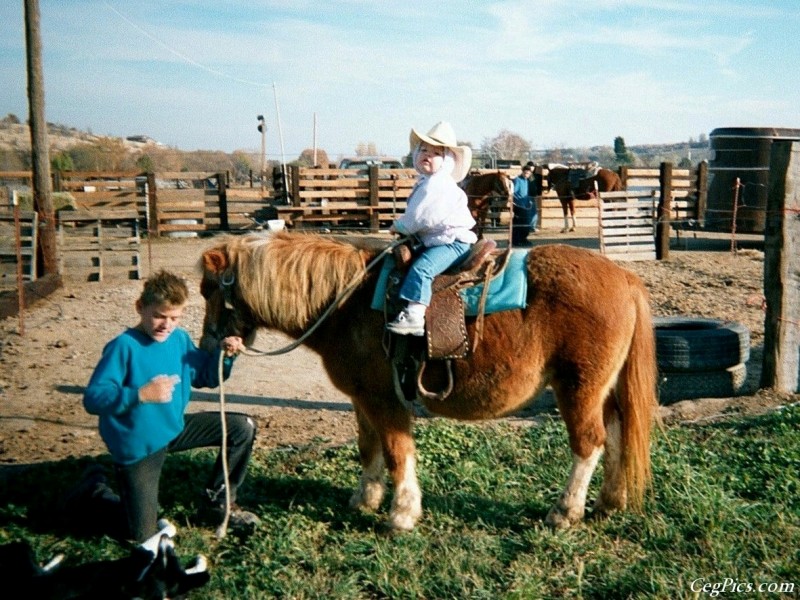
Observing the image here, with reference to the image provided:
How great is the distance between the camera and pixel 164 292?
147 inches

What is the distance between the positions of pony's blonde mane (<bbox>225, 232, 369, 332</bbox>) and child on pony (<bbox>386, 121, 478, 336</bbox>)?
15.9 inches

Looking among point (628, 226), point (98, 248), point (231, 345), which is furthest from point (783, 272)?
point (98, 248)

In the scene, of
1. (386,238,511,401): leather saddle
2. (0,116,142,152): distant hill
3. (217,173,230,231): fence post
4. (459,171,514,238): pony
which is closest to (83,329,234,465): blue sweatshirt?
(386,238,511,401): leather saddle

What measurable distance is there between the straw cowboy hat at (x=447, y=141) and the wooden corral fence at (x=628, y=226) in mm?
11712

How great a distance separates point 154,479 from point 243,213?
19.4 metres

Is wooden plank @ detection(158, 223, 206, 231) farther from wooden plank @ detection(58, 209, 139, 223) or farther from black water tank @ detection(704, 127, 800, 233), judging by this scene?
black water tank @ detection(704, 127, 800, 233)

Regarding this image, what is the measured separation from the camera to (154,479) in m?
3.92

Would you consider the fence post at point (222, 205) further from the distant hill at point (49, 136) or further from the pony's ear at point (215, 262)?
the distant hill at point (49, 136)

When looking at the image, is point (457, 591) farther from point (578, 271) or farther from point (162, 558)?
point (578, 271)

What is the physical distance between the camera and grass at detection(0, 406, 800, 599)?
359cm

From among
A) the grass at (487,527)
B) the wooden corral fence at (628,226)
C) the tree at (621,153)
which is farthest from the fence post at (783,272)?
the tree at (621,153)

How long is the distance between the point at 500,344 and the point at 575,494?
3.23ft

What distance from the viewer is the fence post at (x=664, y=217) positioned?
1574cm

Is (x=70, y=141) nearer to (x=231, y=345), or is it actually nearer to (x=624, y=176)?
(x=624, y=176)
